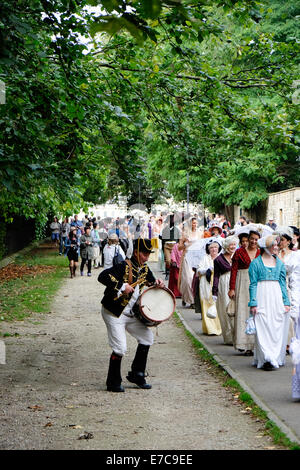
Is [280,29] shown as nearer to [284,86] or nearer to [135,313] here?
[284,86]

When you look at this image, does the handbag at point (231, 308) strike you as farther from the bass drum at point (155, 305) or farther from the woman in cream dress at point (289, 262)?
the bass drum at point (155, 305)

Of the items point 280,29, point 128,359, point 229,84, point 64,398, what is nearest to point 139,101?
point 229,84

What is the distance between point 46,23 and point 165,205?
54110 millimetres

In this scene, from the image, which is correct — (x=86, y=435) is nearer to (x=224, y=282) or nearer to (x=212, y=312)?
(x=224, y=282)

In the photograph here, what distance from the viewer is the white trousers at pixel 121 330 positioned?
29.7 ft

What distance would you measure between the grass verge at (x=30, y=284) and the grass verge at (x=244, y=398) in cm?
434

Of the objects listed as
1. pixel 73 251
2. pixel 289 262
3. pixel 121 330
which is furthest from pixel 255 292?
pixel 73 251

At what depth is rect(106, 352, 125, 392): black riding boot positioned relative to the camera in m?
9.04

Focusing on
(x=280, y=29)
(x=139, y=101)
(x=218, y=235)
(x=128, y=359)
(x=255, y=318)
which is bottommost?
(x=128, y=359)

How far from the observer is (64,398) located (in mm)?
8734

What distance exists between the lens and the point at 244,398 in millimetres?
8367

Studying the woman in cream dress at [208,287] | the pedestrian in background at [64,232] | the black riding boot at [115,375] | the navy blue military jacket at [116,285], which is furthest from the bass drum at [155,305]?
the pedestrian in background at [64,232]

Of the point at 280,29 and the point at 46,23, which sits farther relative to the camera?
the point at 280,29

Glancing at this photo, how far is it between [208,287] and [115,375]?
210 inches
